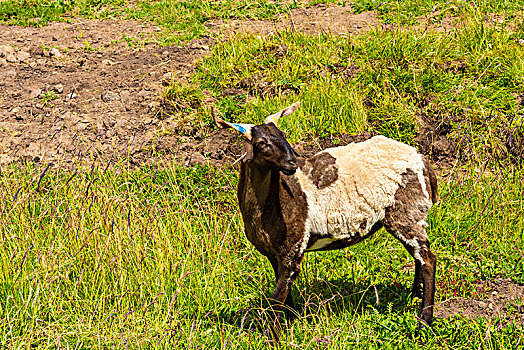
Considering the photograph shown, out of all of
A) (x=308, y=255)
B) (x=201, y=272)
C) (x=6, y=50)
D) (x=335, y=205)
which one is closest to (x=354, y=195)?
(x=335, y=205)

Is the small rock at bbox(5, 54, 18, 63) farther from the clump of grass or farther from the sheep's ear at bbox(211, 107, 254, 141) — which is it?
the sheep's ear at bbox(211, 107, 254, 141)

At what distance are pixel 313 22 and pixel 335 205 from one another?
197 inches

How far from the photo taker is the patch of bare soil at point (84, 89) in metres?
7.20

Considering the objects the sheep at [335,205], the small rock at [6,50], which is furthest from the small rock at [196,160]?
the small rock at [6,50]

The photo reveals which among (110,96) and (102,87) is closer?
(110,96)

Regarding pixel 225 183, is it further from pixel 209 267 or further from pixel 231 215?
pixel 209 267

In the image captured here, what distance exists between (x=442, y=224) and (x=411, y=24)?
381 centimetres

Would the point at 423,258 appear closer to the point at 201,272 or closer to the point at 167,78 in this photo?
the point at 201,272

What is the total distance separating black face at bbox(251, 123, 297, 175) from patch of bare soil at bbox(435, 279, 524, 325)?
5.94 ft

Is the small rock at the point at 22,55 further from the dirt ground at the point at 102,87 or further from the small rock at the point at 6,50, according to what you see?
the small rock at the point at 6,50

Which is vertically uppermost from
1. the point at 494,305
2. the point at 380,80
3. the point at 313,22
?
the point at 313,22

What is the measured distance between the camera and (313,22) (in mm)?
8812

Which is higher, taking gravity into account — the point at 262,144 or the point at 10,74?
the point at 262,144

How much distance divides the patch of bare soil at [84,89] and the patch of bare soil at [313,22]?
716 mm
